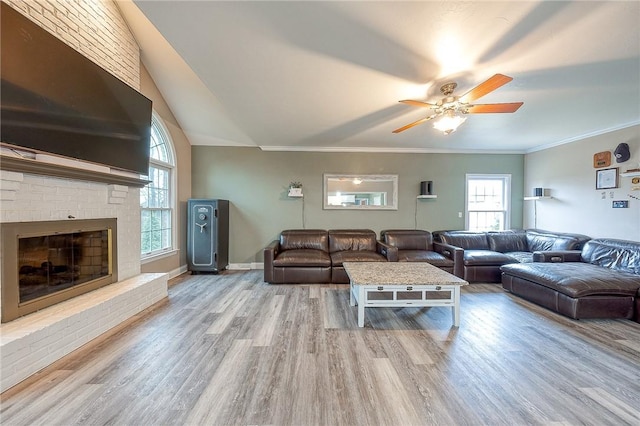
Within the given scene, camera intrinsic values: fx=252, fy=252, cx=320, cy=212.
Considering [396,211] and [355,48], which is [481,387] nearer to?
[355,48]

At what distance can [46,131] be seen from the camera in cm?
204

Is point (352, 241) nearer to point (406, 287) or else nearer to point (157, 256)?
point (406, 287)

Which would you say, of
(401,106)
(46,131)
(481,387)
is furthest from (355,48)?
(481,387)

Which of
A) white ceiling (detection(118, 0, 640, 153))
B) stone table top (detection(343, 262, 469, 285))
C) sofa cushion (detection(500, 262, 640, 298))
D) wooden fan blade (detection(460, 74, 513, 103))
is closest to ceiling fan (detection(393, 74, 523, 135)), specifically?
wooden fan blade (detection(460, 74, 513, 103))

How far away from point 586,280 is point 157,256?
5875mm

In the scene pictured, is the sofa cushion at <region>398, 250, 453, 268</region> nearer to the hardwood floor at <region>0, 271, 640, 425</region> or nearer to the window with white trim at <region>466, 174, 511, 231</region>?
the hardwood floor at <region>0, 271, 640, 425</region>

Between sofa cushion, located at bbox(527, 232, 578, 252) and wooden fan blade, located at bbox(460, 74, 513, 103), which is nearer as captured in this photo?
Result: wooden fan blade, located at bbox(460, 74, 513, 103)

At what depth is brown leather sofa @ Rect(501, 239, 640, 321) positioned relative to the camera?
283 centimetres

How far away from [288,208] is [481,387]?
4.26 meters

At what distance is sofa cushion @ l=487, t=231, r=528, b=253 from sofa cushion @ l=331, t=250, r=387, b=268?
7.59ft

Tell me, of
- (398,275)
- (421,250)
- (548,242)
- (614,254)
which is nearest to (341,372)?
(398,275)

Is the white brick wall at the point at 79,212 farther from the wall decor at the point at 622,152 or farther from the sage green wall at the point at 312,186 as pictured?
the wall decor at the point at 622,152

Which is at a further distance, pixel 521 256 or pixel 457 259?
pixel 521 256

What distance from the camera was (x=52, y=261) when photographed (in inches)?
93.7
